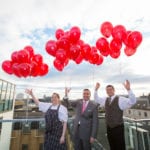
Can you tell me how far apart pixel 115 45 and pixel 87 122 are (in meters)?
1.67

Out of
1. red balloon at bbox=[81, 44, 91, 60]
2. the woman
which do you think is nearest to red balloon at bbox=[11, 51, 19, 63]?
red balloon at bbox=[81, 44, 91, 60]

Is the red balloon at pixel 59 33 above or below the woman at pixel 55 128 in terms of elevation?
above

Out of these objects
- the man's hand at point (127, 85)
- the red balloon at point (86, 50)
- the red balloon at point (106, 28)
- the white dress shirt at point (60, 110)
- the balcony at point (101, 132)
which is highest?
the red balloon at point (106, 28)

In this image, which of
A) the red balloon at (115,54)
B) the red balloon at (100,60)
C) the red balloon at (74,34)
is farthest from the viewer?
the red balloon at (100,60)

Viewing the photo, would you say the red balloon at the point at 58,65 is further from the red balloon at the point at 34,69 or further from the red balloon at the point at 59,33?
the red balloon at the point at 59,33

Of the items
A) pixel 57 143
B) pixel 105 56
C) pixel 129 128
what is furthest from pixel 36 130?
pixel 105 56

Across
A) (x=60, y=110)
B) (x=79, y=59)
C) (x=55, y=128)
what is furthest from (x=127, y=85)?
(x=79, y=59)

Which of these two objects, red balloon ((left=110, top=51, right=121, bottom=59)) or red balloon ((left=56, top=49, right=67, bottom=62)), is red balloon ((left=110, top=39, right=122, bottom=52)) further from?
red balloon ((left=56, top=49, right=67, bottom=62))

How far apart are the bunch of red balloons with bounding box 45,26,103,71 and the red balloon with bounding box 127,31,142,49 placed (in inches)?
29.2

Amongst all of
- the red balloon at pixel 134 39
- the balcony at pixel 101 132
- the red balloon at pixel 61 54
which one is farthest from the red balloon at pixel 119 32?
the balcony at pixel 101 132

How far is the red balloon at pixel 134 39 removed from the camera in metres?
2.96

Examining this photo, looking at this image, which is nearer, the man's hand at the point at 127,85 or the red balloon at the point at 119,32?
the man's hand at the point at 127,85

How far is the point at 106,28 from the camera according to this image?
10.6 ft

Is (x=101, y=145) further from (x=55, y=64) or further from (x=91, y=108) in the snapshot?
(x=55, y=64)
